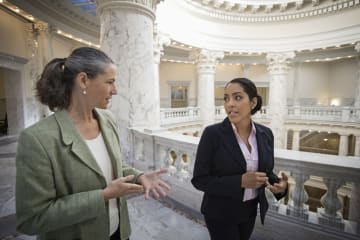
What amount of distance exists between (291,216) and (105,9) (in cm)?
493

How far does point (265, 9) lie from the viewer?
13.1m

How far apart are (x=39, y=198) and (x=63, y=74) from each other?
64 centimetres

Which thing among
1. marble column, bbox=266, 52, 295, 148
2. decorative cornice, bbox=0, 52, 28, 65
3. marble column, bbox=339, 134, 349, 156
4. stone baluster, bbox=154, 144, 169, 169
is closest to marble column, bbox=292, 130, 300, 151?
marble column, bbox=266, 52, 295, 148

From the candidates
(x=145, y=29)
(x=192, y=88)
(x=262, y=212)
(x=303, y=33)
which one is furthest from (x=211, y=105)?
(x=262, y=212)

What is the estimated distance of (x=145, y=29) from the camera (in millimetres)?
4508

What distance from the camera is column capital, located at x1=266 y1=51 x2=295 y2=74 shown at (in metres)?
13.7

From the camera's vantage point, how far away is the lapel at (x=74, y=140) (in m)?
1.06

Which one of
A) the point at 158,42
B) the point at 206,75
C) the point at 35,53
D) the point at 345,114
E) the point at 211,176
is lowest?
the point at 345,114

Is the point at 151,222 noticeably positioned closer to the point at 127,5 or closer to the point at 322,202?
the point at 322,202

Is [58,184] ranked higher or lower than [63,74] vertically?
lower

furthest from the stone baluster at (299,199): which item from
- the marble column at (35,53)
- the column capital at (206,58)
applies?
the column capital at (206,58)

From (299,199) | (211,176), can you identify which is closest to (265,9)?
(299,199)

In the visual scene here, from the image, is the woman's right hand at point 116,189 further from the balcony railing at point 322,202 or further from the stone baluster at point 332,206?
the stone baluster at point 332,206

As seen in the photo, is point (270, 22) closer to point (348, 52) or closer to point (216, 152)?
point (348, 52)
